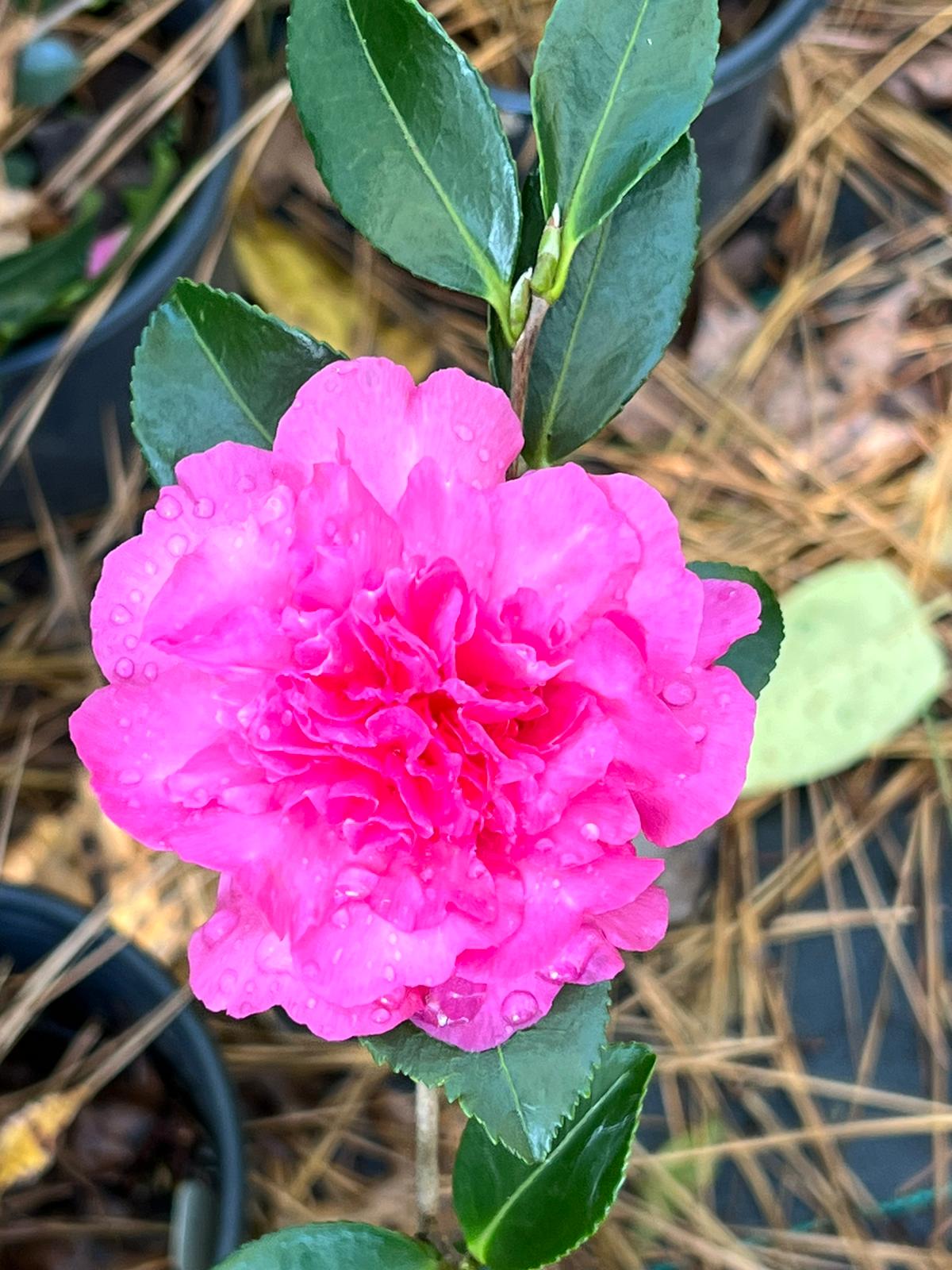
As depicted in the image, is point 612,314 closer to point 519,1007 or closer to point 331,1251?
point 519,1007

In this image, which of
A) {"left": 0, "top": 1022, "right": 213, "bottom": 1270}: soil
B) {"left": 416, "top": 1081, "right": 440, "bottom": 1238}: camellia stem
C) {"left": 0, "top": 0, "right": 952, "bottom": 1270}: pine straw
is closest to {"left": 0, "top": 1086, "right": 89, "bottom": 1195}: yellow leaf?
{"left": 0, "top": 1022, "right": 213, "bottom": 1270}: soil

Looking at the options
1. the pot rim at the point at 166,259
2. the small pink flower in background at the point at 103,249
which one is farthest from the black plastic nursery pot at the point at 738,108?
the small pink flower in background at the point at 103,249

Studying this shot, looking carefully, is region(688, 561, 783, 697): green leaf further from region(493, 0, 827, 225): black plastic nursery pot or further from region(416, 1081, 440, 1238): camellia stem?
region(493, 0, 827, 225): black plastic nursery pot

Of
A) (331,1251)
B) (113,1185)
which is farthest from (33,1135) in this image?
(331,1251)

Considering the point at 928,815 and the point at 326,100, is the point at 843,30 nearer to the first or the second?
the point at 928,815

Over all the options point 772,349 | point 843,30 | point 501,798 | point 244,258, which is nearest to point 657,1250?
point 501,798

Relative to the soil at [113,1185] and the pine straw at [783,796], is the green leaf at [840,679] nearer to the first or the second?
the pine straw at [783,796]
